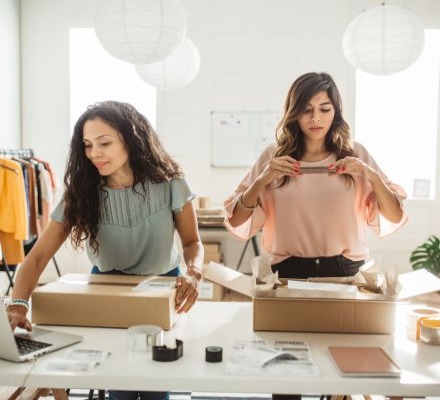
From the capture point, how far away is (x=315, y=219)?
191 centimetres

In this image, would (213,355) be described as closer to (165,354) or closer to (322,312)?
(165,354)

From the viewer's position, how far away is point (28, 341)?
1423mm

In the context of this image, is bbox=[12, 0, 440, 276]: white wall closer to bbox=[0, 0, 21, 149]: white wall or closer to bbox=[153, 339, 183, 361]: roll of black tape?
bbox=[0, 0, 21, 149]: white wall

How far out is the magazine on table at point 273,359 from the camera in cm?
125

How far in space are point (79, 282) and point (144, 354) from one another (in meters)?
0.43

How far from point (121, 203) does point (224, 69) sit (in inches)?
144

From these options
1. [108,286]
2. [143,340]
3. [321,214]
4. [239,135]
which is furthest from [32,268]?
[239,135]

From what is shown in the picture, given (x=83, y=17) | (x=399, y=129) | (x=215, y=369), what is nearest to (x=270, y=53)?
(x=399, y=129)

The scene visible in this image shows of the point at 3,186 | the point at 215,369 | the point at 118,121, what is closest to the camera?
the point at 215,369

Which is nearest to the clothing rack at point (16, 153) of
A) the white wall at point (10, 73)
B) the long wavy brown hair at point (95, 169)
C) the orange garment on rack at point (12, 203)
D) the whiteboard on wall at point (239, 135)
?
the orange garment on rack at point (12, 203)

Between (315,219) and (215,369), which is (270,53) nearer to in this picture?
(315,219)

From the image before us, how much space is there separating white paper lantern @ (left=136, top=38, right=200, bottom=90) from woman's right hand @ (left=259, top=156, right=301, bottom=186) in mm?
2155

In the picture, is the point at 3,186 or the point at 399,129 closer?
the point at 3,186

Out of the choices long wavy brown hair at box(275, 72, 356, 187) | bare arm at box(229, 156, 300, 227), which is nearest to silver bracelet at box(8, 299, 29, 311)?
bare arm at box(229, 156, 300, 227)
